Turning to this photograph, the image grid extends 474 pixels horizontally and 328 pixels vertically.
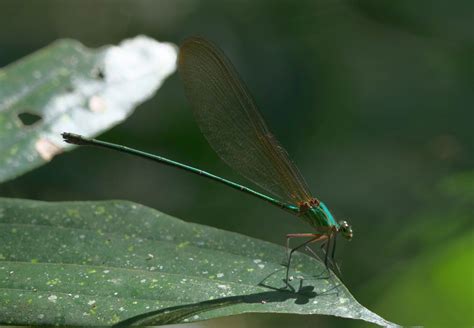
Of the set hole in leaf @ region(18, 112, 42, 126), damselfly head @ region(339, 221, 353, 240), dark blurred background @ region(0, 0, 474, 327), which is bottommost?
dark blurred background @ region(0, 0, 474, 327)

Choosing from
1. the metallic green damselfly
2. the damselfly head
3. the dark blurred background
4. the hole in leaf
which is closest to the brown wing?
the metallic green damselfly

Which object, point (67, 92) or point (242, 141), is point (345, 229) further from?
point (67, 92)

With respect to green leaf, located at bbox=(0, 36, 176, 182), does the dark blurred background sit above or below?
below

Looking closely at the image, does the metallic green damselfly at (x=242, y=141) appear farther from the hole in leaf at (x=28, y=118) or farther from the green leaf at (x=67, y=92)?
the hole in leaf at (x=28, y=118)

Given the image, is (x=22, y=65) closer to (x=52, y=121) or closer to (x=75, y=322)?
(x=52, y=121)

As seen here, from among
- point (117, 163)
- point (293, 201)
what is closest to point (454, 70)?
point (117, 163)

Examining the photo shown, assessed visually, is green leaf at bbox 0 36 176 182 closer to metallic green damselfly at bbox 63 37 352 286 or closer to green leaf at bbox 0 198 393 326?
metallic green damselfly at bbox 63 37 352 286

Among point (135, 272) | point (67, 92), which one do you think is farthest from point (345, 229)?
point (67, 92)
